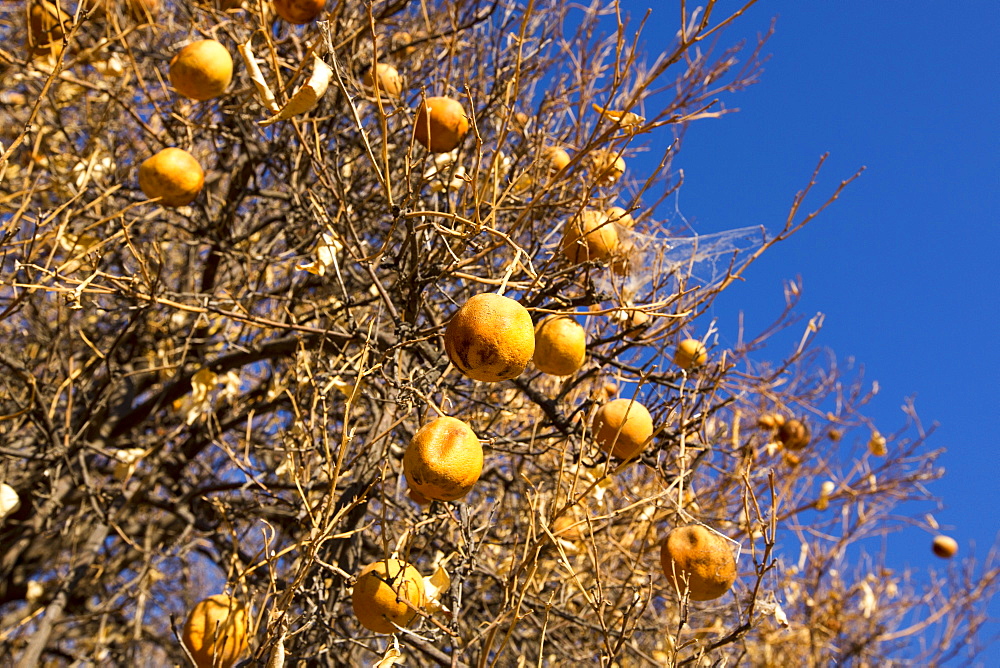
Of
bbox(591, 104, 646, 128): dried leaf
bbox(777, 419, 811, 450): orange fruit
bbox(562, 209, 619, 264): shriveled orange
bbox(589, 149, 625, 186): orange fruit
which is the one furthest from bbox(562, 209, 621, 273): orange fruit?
bbox(777, 419, 811, 450): orange fruit

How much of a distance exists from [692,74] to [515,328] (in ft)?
9.13

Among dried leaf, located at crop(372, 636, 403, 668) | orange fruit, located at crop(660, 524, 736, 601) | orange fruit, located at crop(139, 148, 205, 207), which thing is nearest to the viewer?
dried leaf, located at crop(372, 636, 403, 668)

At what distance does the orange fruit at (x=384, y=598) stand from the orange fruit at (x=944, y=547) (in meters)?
6.46

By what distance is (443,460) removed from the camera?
177 centimetres

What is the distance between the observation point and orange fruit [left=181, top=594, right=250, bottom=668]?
225 centimetres

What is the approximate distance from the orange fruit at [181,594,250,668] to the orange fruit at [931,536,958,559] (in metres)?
6.67

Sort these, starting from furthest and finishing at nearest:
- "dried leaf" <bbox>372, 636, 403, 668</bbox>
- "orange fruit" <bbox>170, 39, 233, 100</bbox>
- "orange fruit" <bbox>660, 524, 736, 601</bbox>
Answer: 1. "orange fruit" <bbox>170, 39, 233, 100</bbox>
2. "orange fruit" <bbox>660, 524, 736, 601</bbox>
3. "dried leaf" <bbox>372, 636, 403, 668</bbox>

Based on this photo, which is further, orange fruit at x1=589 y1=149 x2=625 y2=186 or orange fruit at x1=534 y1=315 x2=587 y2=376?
orange fruit at x1=589 y1=149 x2=625 y2=186

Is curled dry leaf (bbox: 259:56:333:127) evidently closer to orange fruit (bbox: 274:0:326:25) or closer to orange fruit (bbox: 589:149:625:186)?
orange fruit (bbox: 589:149:625:186)

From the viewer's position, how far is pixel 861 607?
6.64 m

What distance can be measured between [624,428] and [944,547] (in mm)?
5885

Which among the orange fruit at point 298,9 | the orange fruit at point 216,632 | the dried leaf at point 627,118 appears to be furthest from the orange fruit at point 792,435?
the orange fruit at point 298,9

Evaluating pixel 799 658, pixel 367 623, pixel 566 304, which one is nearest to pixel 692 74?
pixel 566 304

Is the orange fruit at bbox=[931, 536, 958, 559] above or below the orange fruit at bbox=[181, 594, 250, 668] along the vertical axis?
above
